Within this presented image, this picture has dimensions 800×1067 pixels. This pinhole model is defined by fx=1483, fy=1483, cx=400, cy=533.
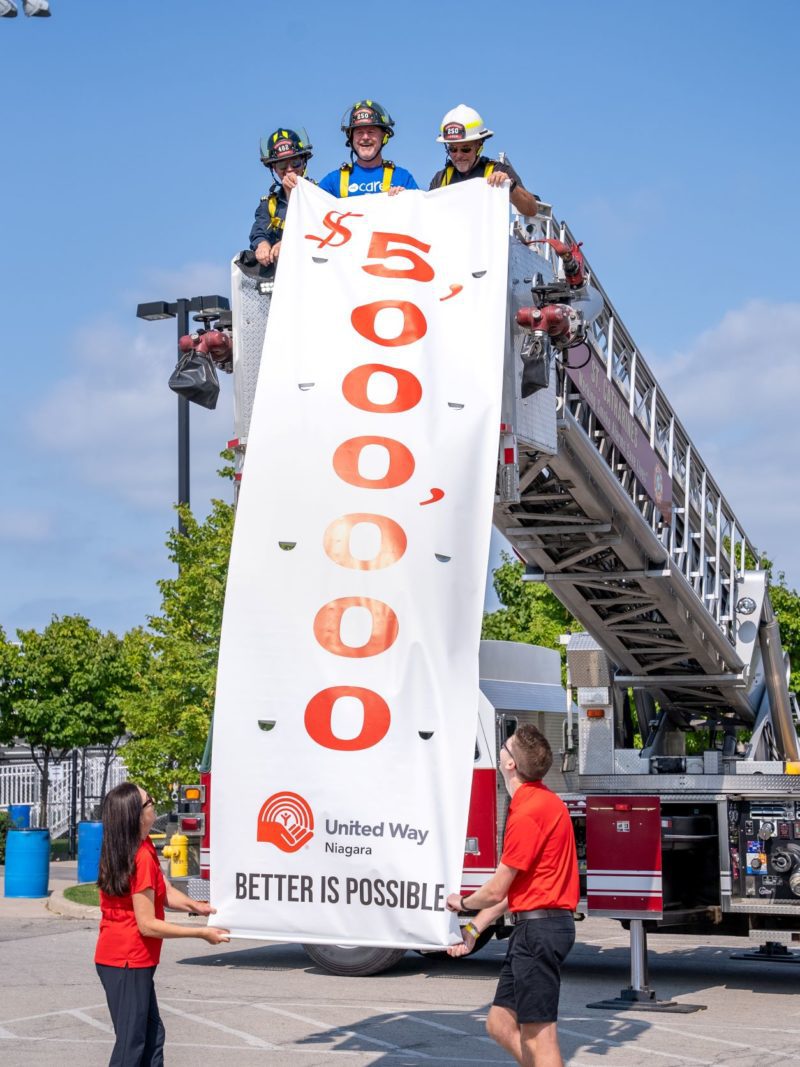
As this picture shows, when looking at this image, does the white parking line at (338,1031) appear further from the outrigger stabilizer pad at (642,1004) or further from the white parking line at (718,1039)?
the outrigger stabilizer pad at (642,1004)

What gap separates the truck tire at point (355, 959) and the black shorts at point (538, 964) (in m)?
5.00

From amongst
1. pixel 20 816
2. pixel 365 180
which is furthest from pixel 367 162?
pixel 20 816

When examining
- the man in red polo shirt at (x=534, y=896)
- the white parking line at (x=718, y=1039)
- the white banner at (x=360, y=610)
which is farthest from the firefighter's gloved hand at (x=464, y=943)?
the white parking line at (x=718, y=1039)

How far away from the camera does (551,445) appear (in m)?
9.65

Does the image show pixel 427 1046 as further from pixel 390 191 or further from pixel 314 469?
pixel 390 191

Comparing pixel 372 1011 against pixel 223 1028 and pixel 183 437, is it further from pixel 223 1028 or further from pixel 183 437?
pixel 183 437

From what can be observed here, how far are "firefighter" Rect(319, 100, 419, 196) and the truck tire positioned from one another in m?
5.81

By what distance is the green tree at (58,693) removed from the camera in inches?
1039

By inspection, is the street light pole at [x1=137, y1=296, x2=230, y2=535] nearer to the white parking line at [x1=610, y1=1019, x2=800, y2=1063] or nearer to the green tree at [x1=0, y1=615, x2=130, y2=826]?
the green tree at [x1=0, y1=615, x2=130, y2=826]

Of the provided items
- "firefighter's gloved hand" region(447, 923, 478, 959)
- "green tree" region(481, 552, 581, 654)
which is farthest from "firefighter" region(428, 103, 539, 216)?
"green tree" region(481, 552, 581, 654)

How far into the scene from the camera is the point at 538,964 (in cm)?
643

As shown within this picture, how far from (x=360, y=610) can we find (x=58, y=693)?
69.0 feet

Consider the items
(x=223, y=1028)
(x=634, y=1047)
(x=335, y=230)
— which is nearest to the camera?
(x=335, y=230)

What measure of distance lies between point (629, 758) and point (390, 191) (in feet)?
19.4
